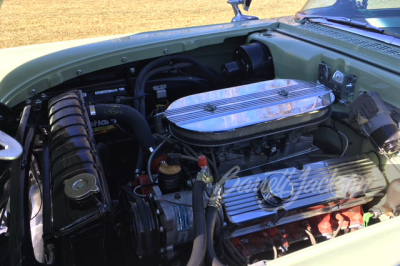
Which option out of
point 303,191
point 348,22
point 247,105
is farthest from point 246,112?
point 348,22

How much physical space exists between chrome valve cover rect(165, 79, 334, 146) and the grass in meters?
6.85

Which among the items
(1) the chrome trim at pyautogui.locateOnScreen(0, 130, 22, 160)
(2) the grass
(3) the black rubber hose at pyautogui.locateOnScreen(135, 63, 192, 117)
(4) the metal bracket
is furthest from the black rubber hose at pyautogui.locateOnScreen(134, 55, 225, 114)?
(2) the grass

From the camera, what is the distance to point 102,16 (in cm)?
1037

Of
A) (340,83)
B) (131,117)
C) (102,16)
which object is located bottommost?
(102,16)

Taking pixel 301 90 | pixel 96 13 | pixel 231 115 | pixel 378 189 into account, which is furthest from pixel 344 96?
pixel 96 13

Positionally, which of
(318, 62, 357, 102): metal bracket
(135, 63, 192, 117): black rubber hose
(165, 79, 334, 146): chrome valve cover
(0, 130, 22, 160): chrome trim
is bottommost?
(135, 63, 192, 117): black rubber hose

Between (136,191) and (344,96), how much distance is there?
1.16 m

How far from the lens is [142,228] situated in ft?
4.63

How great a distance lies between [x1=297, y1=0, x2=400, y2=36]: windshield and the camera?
217 cm

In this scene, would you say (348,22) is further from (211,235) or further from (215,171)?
(211,235)

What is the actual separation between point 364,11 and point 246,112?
4.50 ft

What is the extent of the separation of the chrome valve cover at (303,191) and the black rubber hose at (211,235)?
5.2 inches

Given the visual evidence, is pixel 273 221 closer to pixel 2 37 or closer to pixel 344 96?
pixel 344 96

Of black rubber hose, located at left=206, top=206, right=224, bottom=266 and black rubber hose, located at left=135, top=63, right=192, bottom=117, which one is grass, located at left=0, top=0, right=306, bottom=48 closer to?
black rubber hose, located at left=135, top=63, right=192, bottom=117
